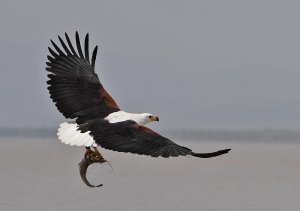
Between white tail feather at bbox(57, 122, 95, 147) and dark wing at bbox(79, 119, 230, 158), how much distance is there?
8 centimetres

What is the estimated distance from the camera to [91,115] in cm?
1634

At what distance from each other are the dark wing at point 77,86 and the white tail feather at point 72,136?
430mm

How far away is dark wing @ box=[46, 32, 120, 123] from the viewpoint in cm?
1656

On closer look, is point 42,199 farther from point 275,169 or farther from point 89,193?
point 275,169

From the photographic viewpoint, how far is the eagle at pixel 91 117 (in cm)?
1491

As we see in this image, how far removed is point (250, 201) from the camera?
2494 centimetres

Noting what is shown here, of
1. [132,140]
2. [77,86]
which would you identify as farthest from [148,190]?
[132,140]

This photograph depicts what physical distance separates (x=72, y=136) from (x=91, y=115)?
3.29ft

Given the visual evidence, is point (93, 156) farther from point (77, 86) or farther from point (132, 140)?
point (77, 86)

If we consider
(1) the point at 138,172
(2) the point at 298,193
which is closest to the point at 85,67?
(2) the point at 298,193

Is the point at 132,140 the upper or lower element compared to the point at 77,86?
lower

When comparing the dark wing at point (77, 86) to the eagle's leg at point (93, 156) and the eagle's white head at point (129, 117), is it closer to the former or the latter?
the eagle's white head at point (129, 117)

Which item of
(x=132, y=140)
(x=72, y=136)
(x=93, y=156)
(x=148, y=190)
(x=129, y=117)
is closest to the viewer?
(x=93, y=156)

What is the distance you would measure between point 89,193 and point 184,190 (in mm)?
2878
